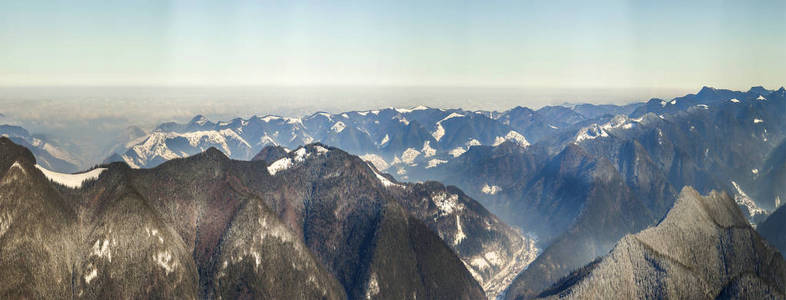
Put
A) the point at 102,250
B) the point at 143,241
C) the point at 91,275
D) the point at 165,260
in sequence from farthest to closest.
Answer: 1. the point at 165,260
2. the point at 143,241
3. the point at 102,250
4. the point at 91,275

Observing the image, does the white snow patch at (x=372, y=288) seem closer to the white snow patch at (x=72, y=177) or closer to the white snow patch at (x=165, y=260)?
the white snow patch at (x=165, y=260)

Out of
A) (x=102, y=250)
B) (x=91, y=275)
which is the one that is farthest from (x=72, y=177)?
(x=91, y=275)

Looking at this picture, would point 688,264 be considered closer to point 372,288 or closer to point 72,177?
point 372,288

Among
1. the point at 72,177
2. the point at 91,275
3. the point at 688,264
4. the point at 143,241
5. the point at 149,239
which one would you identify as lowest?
the point at 688,264

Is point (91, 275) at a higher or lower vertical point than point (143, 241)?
lower

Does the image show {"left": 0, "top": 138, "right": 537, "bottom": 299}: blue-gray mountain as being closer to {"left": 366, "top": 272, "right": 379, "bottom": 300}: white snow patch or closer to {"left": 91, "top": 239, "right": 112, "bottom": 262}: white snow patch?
{"left": 91, "top": 239, "right": 112, "bottom": 262}: white snow patch

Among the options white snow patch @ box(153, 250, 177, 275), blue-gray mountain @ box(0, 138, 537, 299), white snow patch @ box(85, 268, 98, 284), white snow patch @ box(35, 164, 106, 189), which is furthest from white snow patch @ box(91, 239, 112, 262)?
white snow patch @ box(35, 164, 106, 189)
